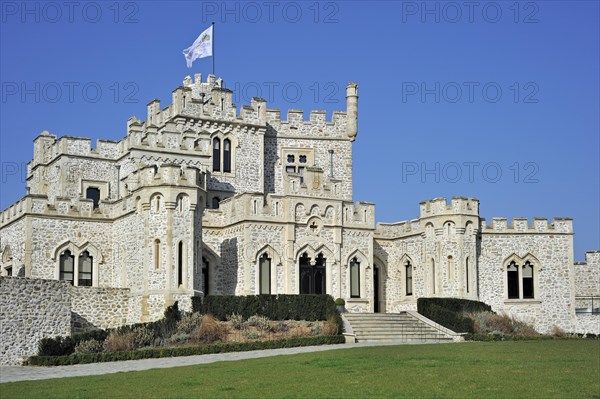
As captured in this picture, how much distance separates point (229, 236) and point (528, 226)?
54.7ft

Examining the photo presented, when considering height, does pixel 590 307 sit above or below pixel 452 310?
below

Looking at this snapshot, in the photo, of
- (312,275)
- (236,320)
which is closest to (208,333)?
(236,320)

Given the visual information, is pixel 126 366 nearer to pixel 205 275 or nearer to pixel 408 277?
pixel 205 275

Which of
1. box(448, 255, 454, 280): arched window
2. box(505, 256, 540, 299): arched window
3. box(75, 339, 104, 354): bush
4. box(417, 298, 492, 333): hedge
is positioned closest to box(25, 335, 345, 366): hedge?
box(75, 339, 104, 354): bush

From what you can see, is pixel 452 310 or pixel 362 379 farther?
pixel 452 310

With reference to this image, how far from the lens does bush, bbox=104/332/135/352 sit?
35.8m

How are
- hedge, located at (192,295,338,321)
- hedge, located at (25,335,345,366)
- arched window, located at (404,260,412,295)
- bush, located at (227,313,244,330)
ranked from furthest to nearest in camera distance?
arched window, located at (404,260,412,295)
hedge, located at (192,295,338,321)
bush, located at (227,313,244,330)
hedge, located at (25,335,345,366)

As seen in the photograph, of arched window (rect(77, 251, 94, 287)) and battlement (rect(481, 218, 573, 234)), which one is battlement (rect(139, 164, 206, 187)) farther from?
battlement (rect(481, 218, 573, 234))

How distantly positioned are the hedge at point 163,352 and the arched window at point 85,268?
10920 mm

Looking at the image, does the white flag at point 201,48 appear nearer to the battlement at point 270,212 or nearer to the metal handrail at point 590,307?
the battlement at point 270,212

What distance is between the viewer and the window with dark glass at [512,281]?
51.2 metres

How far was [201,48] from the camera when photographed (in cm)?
5772

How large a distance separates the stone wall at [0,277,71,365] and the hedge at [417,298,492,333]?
1660 cm

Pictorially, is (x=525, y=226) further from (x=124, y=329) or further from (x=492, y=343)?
(x=124, y=329)
